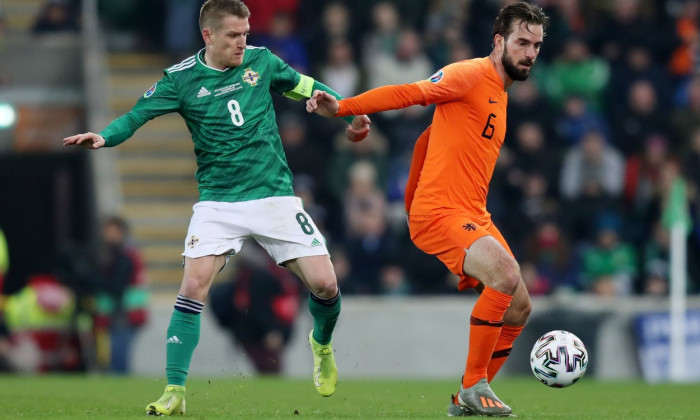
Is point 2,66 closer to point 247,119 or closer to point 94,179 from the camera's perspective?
point 94,179

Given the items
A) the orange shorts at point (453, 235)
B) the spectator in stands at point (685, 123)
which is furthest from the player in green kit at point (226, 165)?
the spectator in stands at point (685, 123)

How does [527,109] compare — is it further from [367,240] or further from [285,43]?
[285,43]

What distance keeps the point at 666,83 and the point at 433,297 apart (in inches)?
169

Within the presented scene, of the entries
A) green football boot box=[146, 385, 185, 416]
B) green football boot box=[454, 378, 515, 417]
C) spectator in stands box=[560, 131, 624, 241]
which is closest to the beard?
green football boot box=[454, 378, 515, 417]

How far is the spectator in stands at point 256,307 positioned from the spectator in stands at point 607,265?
3.55 metres

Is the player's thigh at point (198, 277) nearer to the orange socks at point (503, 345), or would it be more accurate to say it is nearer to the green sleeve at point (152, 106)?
the green sleeve at point (152, 106)

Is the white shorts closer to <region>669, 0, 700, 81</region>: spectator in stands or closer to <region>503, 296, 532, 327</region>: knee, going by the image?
<region>503, 296, 532, 327</region>: knee

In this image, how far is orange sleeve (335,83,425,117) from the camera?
8.00 m

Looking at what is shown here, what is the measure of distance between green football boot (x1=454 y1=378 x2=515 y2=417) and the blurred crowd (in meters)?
7.26

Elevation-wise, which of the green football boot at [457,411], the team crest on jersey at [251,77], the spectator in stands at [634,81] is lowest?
the green football boot at [457,411]

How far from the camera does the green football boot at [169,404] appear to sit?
799 centimetres

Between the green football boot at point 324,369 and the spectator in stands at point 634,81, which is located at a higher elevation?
the spectator in stands at point 634,81

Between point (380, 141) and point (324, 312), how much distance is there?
772cm

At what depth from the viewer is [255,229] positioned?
27.5ft
